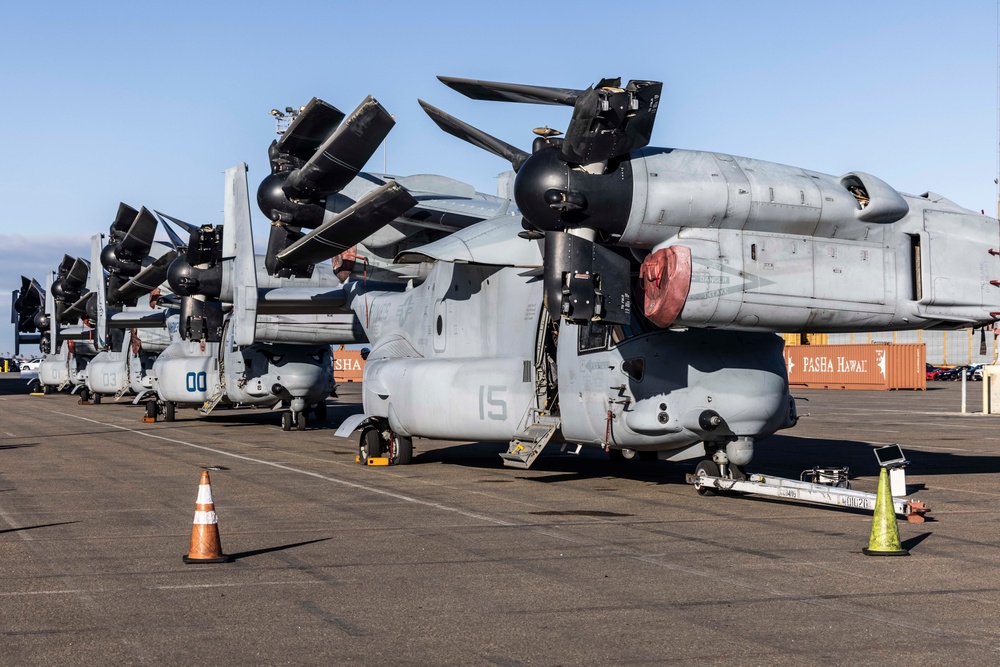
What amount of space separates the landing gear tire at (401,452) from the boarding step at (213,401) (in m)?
13.4

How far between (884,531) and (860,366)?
56.7m

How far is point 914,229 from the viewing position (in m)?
13.9

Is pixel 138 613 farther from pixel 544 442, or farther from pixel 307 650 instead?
pixel 544 442

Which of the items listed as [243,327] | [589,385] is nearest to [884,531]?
[589,385]

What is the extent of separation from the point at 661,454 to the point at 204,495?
7.28 meters

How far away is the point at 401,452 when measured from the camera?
2033 centimetres

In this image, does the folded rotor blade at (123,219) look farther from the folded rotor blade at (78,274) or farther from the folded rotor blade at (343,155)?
the folded rotor blade at (343,155)

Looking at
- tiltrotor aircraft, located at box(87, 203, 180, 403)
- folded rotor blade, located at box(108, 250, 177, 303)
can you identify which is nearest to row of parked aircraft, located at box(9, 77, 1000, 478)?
folded rotor blade, located at box(108, 250, 177, 303)

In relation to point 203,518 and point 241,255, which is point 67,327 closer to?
point 241,255

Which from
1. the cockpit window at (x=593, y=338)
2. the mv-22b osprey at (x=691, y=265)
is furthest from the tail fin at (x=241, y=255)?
the cockpit window at (x=593, y=338)

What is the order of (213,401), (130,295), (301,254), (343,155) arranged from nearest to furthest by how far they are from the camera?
(343,155)
(301,254)
(213,401)
(130,295)

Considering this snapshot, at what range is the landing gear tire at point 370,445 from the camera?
67.5ft

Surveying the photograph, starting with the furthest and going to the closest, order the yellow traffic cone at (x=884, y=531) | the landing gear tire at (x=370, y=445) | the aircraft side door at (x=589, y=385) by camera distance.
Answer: the landing gear tire at (x=370, y=445), the aircraft side door at (x=589, y=385), the yellow traffic cone at (x=884, y=531)

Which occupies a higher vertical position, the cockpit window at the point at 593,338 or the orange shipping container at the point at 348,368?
the orange shipping container at the point at 348,368
